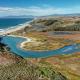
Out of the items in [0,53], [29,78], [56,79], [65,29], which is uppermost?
[0,53]

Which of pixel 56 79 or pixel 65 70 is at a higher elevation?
pixel 56 79

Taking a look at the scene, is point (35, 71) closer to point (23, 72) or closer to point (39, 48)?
point (23, 72)

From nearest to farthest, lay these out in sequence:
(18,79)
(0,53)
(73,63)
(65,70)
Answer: (18,79), (0,53), (65,70), (73,63)

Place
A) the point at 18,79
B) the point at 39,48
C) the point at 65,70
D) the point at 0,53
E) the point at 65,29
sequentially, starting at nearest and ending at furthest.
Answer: the point at 18,79 < the point at 0,53 < the point at 65,70 < the point at 39,48 < the point at 65,29

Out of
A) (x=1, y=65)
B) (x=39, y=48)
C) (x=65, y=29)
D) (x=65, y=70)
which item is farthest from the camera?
(x=65, y=29)

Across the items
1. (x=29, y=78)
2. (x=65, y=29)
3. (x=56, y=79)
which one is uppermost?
(x=29, y=78)

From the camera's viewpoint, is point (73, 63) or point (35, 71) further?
point (73, 63)

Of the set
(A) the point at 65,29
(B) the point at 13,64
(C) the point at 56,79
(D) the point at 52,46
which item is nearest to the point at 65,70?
(C) the point at 56,79

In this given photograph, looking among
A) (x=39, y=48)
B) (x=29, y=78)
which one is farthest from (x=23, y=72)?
(x=39, y=48)

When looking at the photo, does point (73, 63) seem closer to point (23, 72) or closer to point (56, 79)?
point (56, 79)
